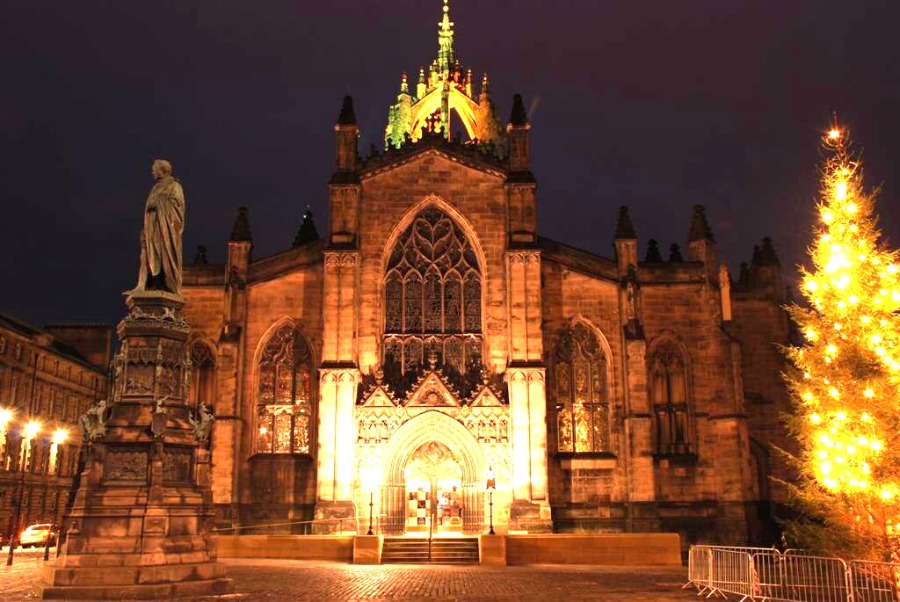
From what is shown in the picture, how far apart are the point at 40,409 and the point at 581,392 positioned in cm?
3233

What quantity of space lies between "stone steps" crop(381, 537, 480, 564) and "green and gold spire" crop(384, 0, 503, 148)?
3067 centimetres

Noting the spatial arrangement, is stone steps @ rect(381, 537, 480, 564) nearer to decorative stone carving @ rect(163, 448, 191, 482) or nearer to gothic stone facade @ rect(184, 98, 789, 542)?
gothic stone facade @ rect(184, 98, 789, 542)

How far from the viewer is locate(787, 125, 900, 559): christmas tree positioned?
682 inches

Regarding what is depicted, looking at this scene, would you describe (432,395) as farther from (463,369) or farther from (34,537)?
(34,537)

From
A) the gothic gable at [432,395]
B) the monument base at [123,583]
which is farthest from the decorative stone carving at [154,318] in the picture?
the gothic gable at [432,395]

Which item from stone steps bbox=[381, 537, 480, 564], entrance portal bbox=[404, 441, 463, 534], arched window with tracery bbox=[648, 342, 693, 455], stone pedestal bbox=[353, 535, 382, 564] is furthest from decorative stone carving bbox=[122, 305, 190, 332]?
arched window with tracery bbox=[648, 342, 693, 455]

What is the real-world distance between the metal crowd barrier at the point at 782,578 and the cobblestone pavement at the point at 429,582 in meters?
0.71

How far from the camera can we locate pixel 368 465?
31062mm

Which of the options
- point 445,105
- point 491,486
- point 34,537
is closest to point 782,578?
point 491,486

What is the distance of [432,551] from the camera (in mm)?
27578

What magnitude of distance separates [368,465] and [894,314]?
18.3 m

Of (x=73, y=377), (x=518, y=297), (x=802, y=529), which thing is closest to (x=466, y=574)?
(x=802, y=529)

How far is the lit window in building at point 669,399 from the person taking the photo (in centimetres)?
3350

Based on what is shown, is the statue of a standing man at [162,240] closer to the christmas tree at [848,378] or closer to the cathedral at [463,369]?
the christmas tree at [848,378]
